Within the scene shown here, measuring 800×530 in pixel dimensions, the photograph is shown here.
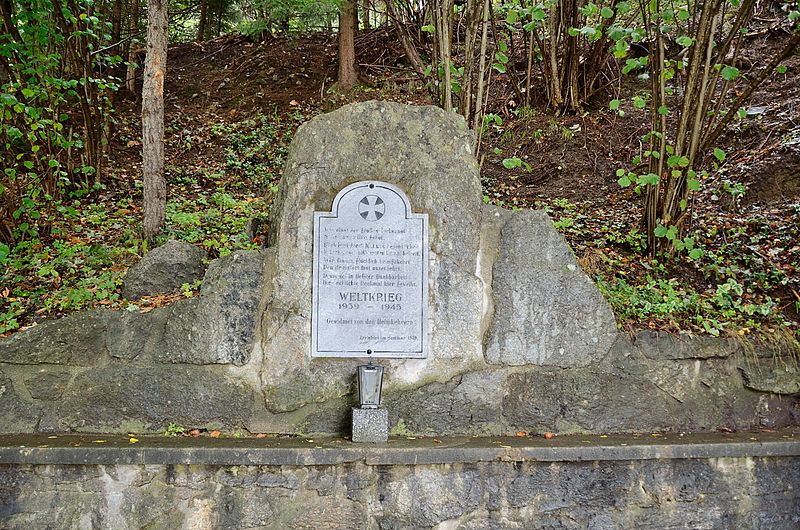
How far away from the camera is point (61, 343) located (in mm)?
3959

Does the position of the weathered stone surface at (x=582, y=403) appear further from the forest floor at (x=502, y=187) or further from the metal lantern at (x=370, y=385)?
the metal lantern at (x=370, y=385)

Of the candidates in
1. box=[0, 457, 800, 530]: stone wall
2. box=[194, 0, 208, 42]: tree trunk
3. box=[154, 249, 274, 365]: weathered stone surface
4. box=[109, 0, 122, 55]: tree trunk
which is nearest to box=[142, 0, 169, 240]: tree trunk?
box=[154, 249, 274, 365]: weathered stone surface

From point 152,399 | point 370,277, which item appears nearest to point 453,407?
point 370,277

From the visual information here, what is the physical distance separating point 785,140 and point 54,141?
7.31 meters

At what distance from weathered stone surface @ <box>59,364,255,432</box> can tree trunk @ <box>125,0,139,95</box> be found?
20.1 feet

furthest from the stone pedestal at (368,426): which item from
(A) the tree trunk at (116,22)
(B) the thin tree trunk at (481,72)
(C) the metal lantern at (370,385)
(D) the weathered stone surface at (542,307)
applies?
(A) the tree trunk at (116,22)

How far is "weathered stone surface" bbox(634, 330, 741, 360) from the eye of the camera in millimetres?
4262

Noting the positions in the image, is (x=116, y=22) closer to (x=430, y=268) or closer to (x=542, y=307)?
(x=430, y=268)

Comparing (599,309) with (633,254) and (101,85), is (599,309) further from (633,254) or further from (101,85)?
(101,85)

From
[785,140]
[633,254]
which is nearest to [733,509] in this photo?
[633,254]

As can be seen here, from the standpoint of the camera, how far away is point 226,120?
30.3 ft

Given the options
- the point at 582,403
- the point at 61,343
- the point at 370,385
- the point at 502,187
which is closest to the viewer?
the point at 370,385

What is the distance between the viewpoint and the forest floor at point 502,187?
4.65m

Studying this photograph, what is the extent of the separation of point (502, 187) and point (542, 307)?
327 centimetres
